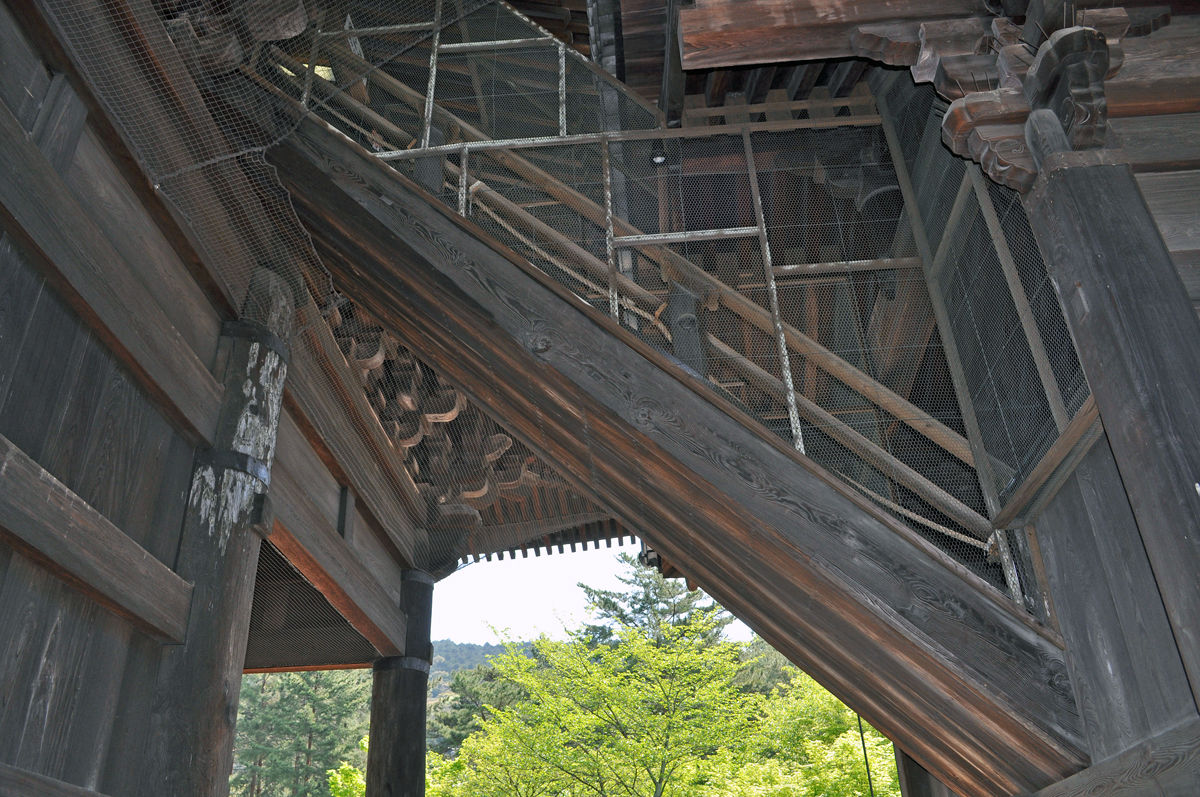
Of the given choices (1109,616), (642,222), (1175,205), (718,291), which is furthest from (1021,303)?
(642,222)

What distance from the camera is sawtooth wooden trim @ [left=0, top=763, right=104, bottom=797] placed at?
2336 millimetres

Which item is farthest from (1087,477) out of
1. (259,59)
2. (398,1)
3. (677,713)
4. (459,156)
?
(677,713)

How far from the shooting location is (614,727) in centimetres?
1467

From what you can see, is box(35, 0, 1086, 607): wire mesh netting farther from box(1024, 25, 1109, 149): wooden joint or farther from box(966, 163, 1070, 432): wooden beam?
box(1024, 25, 1109, 149): wooden joint

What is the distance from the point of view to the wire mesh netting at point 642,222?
12.0 ft

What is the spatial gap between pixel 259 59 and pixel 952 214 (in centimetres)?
342

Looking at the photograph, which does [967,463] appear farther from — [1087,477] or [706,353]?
[706,353]

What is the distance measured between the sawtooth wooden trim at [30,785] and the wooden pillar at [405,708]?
3631 millimetres

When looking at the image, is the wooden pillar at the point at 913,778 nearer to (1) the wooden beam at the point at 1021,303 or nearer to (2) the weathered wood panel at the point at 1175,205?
(1) the wooden beam at the point at 1021,303

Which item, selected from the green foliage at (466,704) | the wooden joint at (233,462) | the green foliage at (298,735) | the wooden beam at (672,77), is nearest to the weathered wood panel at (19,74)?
the wooden joint at (233,462)

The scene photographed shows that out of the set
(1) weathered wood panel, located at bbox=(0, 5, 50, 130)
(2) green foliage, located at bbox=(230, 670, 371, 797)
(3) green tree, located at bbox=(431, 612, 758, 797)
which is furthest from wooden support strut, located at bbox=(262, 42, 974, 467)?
(2) green foliage, located at bbox=(230, 670, 371, 797)

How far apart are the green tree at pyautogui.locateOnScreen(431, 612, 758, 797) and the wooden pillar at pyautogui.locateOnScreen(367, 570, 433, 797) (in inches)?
334

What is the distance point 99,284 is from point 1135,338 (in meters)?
3.35

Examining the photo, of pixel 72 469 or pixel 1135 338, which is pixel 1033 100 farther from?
pixel 72 469
